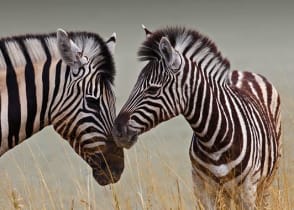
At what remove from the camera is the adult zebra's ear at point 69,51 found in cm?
473

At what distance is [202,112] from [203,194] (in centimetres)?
58

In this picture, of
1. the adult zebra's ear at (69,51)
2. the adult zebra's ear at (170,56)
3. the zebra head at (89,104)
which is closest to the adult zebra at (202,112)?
the adult zebra's ear at (170,56)

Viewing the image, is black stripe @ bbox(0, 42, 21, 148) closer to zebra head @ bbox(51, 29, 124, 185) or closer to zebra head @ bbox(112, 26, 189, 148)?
zebra head @ bbox(51, 29, 124, 185)

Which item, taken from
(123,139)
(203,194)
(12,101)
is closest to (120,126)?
(123,139)

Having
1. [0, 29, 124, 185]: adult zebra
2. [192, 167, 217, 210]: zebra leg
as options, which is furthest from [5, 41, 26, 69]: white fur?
[192, 167, 217, 210]: zebra leg

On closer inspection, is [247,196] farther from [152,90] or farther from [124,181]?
[124,181]

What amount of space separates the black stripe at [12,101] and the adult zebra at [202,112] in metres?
0.63

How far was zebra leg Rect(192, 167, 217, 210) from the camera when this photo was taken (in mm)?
5348

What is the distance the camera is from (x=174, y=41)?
5312 mm

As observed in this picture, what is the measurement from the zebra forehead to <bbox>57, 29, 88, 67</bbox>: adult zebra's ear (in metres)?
0.55

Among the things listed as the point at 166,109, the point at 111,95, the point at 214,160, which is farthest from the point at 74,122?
the point at 214,160

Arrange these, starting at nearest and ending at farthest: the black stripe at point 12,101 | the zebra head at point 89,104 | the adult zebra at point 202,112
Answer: the black stripe at point 12,101 < the zebra head at point 89,104 < the adult zebra at point 202,112

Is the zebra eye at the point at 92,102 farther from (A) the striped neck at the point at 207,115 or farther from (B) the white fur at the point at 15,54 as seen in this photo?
(A) the striped neck at the point at 207,115

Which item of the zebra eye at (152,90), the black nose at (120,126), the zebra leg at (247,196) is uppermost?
the zebra eye at (152,90)
